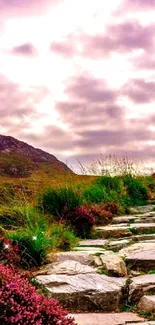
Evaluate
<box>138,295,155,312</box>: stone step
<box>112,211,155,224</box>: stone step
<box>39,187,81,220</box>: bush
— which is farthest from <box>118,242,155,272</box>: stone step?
<box>112,211,155,224</box>: stone step

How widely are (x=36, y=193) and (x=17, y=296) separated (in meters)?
7.76

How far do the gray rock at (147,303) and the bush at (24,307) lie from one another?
167cm

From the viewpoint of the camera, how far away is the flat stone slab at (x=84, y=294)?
18.8 ft

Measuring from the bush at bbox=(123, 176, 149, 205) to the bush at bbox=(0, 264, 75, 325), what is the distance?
10839 millimetres

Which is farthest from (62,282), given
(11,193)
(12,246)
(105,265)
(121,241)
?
(11,193)

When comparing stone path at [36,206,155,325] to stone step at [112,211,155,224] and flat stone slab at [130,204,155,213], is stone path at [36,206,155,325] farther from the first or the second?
flat stone slab at [130,204,155,213]

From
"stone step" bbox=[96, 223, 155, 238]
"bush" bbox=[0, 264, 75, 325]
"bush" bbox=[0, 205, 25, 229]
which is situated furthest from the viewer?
"stone step" bbox=[96, 223, 155, 238]

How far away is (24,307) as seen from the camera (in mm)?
3963

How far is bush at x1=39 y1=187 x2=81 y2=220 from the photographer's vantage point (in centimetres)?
1109

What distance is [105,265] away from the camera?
22.6 ft

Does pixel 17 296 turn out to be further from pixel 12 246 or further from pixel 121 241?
pixel 121 241

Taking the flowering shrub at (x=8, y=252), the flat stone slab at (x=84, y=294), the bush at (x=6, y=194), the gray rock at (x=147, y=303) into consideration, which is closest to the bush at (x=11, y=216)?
the bush at (x=6, y=194)

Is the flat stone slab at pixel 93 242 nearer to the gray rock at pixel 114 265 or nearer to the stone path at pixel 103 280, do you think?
the stone path at pixel 103 280

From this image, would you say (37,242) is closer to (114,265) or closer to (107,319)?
(114,265)
